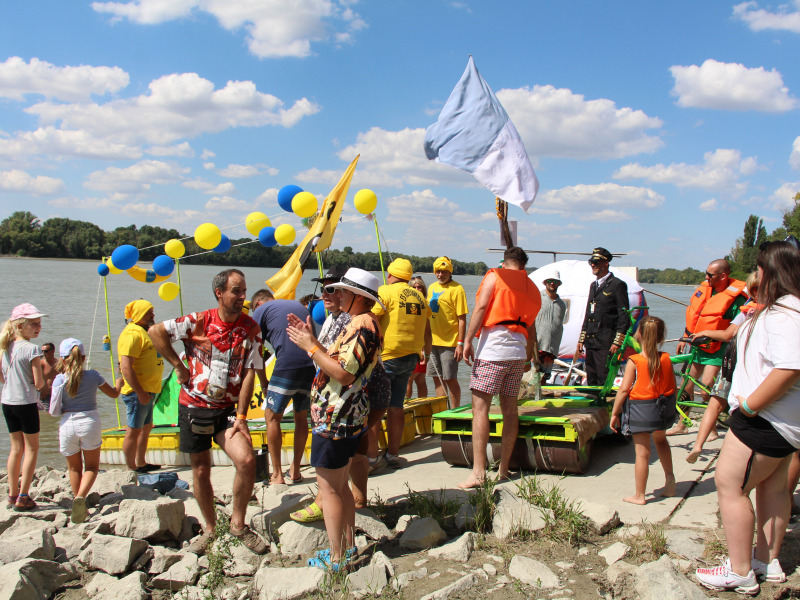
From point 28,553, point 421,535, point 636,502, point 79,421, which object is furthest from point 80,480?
point 636,502

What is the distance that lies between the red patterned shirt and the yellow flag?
2833 mm

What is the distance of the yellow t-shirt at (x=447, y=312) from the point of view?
7.43m

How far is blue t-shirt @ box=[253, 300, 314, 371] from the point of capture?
5.18 m

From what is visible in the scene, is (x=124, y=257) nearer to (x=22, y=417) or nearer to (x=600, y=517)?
(x=22, y=417)

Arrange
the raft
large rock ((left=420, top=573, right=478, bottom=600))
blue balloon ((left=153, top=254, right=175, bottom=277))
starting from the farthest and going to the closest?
1. blue balloon ((left=153, top=254, right=175, bottom=277))
2. the raft
3. large rock ((left=420, top=573, right=478, bottom=600))

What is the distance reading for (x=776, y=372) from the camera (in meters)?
2.73

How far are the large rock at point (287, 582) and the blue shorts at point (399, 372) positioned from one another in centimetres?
239

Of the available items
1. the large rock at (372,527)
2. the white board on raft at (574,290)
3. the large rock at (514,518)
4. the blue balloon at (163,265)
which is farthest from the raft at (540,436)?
the white board on raft at (574,290)

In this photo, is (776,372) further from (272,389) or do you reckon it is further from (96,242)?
(96,242)

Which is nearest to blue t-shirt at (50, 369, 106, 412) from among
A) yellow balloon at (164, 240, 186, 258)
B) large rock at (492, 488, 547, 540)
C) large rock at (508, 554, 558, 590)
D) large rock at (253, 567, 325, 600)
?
large rock at (253, 567, 325, 600)

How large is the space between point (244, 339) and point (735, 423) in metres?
2.90

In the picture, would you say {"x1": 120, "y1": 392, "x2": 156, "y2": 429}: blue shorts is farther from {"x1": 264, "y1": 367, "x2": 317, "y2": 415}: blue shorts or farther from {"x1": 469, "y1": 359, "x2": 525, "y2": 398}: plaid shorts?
{"x1": 469, "y1": 359, "x2": 525, "y2": 398}: plaid shorts

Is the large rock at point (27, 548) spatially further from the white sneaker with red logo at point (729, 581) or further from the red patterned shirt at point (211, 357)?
the white sneaker with red logo at point (729, 581)

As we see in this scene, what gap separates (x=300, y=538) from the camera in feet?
12.8
